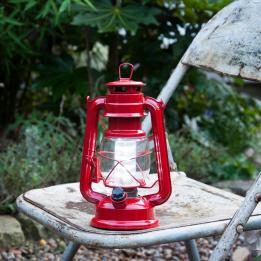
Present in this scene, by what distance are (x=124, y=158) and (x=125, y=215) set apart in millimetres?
132

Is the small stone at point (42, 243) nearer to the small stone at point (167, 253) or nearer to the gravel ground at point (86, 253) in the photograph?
the gravel ground at point (86, 253)

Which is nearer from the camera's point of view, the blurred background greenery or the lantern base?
the lantern base

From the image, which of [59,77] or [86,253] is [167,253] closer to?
[86,253]

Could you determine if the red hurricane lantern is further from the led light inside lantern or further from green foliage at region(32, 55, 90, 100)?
green foliage at region(32, 55, 90, 100)

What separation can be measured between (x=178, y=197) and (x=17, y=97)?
2.59m

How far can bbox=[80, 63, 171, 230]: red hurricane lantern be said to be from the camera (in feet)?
5.38

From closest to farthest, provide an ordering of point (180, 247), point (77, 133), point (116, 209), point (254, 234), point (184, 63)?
point (116, 209) → point (184, 63) → point (254, 234) → point (180, 247) → point (77, 133)

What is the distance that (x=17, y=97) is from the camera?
14.8ft

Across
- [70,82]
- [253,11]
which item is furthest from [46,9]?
[253,11]

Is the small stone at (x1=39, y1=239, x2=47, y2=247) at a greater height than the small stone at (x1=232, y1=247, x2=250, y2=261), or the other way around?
the small stone at (x1=232, y1=247, x2=250, y2=261)

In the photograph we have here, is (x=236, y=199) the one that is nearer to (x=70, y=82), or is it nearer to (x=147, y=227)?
(x=147, y=227)

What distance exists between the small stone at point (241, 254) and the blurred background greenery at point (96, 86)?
30.1 inches

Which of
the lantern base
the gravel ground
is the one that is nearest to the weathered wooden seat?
the lantern base

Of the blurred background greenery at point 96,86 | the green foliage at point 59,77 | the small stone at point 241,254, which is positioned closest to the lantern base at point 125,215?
the small stone at point 241,254
